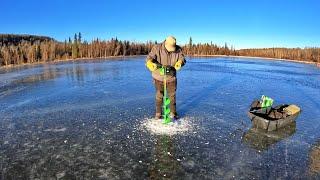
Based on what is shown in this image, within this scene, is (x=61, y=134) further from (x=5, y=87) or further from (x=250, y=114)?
(x=5, y=87)

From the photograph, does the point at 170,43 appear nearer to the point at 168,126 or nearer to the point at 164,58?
the point at 164,58

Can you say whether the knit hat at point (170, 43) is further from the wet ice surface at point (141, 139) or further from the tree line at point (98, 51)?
the tree line at point (98, 51)

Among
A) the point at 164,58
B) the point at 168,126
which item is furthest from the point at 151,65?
the point at 168,126

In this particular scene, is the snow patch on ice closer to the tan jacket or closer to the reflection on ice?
the tan jacket

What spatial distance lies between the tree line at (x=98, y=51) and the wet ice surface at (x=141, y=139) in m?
16.4

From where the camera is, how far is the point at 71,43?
32312 millimetres

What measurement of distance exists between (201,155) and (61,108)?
4625mm

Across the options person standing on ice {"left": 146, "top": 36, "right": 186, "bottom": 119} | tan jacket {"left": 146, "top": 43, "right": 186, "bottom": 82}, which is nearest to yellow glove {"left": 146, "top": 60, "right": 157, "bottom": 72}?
person standing on ice {"left": 146, "top": 36, "right": 186, "bottom": 119}

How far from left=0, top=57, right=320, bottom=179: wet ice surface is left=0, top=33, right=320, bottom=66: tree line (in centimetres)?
1639

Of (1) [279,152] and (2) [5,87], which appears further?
(2) [5,87]

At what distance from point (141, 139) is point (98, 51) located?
2592cm

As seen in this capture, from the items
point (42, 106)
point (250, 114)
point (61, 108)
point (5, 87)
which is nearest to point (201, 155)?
point (250, 114)

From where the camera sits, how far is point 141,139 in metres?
6.43

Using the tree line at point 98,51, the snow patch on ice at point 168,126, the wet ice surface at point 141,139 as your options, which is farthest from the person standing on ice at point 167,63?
the tree line at point 98,51
